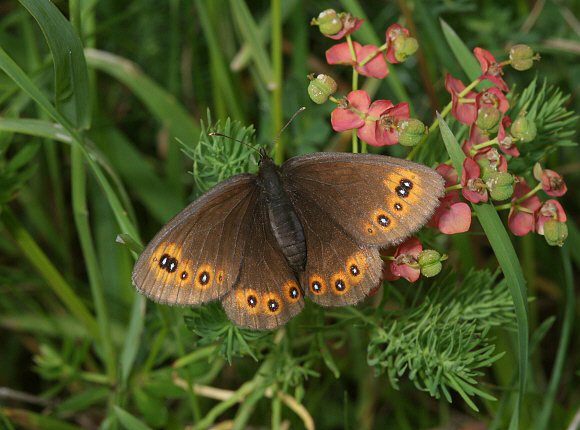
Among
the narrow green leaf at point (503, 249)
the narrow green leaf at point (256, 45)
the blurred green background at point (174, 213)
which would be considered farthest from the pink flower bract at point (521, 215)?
the narrow green leaf at point (256, 45)

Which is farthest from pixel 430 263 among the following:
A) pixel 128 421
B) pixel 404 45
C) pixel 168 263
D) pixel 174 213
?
pixel 174 213

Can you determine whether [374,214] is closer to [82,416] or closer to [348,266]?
[348,266]

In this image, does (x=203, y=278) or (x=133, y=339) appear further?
(x=133, y=339)

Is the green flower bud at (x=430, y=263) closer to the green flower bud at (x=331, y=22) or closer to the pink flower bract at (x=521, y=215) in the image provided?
the pink flower bract at (x=521, y=215)

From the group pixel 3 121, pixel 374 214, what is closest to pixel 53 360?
pixel 3 121

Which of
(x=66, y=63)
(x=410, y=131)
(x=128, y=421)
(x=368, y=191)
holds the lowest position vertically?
(x=128, y=421)

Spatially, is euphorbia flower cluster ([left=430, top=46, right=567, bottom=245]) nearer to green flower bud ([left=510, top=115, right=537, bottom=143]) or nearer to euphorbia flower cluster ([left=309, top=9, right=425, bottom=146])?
green flower bud ([left=510, top=115, right=537, bottom=143])

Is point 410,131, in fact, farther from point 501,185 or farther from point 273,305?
point 273,305

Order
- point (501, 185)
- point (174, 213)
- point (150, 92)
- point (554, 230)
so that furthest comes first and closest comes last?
point (174, 213) < point (150, 92) < point (554, 230) < point (501, 185)
